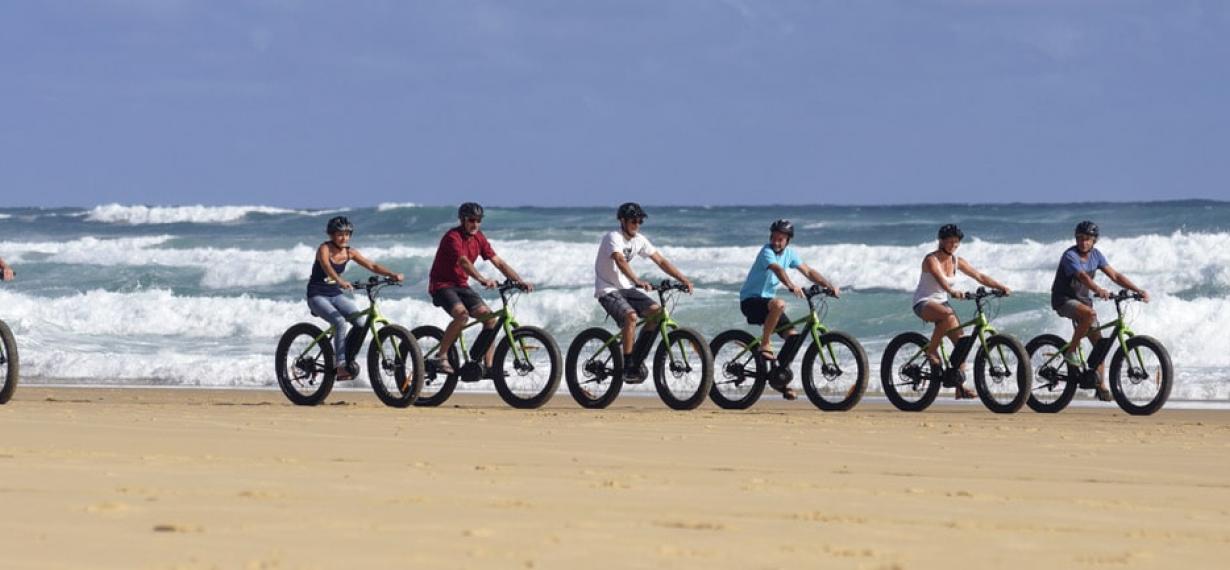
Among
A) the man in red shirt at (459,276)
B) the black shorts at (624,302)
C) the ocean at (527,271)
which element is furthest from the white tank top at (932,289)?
the ocean at (527,271)

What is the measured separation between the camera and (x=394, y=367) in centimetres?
1330

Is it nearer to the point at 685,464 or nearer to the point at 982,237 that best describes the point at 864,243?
the point at 982,237

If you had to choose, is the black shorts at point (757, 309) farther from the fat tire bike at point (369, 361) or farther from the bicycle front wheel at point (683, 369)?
the fat tire bike at point (369, 361)

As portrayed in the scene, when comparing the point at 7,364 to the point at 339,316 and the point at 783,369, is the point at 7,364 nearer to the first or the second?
the point at 339,316

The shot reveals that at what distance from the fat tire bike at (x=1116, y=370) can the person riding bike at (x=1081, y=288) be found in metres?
0.06

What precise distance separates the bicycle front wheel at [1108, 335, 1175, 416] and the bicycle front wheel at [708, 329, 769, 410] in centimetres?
269

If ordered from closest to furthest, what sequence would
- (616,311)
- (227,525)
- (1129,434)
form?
1. (227,525)
2. (1129,434)
3. (616,311)

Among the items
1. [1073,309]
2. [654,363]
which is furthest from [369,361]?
[1073,309]

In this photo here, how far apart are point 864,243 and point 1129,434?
31895 mm

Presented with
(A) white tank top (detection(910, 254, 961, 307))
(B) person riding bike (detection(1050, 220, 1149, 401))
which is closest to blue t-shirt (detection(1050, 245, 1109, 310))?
(B) person riding bike (detection(1050, 220, 1149, 401))

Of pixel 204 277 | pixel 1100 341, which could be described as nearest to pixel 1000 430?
pixel 1100 341

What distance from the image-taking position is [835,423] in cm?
1216

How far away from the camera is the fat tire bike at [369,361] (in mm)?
13203

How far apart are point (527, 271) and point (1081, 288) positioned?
70.6 ft
